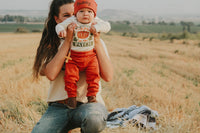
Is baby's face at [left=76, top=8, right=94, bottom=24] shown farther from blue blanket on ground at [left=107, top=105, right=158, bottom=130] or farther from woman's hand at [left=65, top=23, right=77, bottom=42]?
blue blanket on ground at [left=107, top=105, right=158, bottom=130]

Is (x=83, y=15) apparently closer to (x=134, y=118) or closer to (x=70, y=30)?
(x=70, y=30)

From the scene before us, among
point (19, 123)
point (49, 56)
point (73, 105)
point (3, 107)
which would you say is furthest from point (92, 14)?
point (3, 107)

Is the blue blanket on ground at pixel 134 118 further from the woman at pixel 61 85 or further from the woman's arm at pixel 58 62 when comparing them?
the woman's arm at pixel 58 62

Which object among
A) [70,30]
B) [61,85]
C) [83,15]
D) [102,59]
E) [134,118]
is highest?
[83,15]

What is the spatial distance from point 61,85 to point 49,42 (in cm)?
66

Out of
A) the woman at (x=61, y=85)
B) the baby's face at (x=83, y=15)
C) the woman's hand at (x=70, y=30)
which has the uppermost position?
the baby's face at (x=83, y=15)

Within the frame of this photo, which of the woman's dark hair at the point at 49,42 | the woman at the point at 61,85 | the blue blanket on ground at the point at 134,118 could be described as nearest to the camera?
the woman at the point at 61,85

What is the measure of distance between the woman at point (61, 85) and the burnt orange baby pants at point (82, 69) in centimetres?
9

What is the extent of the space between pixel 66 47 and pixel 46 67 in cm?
35

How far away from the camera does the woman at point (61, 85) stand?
8.36ft

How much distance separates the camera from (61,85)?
2.88 m

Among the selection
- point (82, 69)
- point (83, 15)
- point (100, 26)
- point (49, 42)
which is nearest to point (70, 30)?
point (83, 15)

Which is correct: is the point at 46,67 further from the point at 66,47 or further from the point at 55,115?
the point at 55,115

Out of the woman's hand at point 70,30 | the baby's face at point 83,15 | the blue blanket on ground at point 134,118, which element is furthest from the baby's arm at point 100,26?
the blue blanket on ground at point 134,118
